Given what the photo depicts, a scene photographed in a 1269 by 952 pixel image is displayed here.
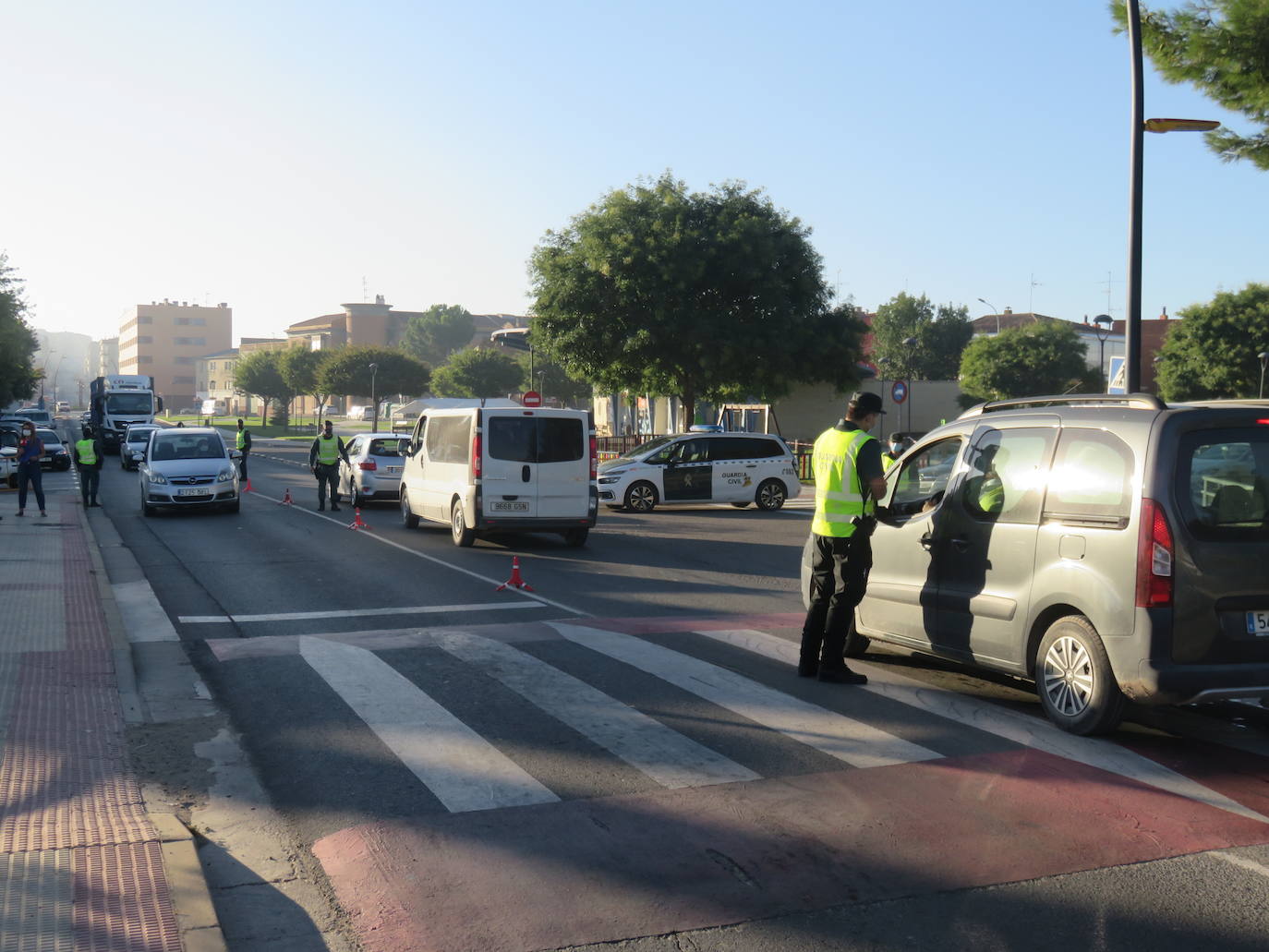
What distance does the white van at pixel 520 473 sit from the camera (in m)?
16.6

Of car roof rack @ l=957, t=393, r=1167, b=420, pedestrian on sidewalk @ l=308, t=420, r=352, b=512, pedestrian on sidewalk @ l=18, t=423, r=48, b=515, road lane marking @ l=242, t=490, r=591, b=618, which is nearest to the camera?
car roof rack @ l=957, t=393, r=1167, b=420

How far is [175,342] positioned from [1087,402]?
191m

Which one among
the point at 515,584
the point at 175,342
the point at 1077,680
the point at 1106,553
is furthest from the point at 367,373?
the point at 175,342

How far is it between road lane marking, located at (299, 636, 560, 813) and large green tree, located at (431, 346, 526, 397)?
82003mm

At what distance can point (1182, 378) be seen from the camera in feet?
182

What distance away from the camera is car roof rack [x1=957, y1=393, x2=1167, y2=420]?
6.43m

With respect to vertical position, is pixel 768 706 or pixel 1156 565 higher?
pixel 1156 565

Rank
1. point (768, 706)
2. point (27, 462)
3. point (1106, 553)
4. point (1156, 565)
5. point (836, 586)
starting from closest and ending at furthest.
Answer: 1. point (1156, 565)
2. point (1106, 553)
3. point (768, 706)
4. point (836, 586)
5. point (27, 462)

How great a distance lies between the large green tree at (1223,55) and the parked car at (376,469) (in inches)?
573

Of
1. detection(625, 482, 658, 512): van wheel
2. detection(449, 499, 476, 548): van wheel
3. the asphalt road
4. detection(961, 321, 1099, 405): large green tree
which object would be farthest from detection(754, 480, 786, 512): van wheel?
detection(961, 321, 1099, 405): large green tree

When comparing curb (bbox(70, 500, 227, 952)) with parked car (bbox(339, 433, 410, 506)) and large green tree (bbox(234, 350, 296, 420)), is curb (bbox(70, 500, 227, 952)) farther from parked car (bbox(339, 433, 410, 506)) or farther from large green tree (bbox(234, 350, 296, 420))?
large green tree (bbox(234, 350, 296, 420))

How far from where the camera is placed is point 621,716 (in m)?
6.99

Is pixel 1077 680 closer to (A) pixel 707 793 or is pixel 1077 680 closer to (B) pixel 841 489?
(B) pixel 841 489

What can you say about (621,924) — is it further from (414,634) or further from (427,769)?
(414,634)
